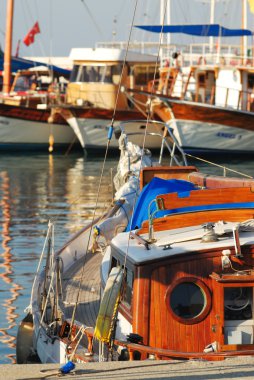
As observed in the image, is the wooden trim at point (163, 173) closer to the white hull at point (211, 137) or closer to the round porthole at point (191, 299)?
the round porthole at point (191, 299)

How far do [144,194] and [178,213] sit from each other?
5.42ft

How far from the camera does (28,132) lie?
42.8 meters

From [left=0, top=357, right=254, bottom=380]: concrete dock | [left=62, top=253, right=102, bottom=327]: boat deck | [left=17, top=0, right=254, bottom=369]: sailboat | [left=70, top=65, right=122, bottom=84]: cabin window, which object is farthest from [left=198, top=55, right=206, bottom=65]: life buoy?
[left=0, top=357, right=254, bottom=380]: concrete dock

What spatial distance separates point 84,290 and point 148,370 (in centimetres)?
435

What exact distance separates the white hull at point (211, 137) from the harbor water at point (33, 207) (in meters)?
0.63

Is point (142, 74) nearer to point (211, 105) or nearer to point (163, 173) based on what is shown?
point (211, 105)

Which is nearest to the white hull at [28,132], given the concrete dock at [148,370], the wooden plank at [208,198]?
the wooden plank at [208,198]

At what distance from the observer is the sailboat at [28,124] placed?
42.1 metres

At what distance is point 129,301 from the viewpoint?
29.2 feet

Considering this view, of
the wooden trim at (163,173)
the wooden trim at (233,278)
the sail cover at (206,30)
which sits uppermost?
the sail cover at (206,30)

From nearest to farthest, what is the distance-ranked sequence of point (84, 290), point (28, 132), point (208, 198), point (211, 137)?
point (208, 198) → point (84, 290) → point (211, 137) → point (28, 132)

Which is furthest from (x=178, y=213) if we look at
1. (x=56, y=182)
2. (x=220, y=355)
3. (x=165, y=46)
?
(x=165, y=46)

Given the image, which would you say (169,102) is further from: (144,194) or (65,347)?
(65,347)

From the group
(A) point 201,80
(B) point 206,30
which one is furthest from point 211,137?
(B) point 206,30
